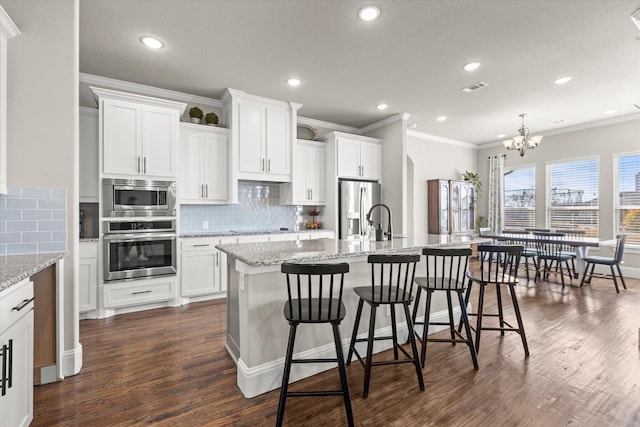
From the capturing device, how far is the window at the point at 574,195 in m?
6.17

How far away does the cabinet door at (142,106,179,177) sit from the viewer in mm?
3693

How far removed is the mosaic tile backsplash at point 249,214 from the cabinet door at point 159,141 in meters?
0.78

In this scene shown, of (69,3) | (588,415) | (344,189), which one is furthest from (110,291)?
(588,415)

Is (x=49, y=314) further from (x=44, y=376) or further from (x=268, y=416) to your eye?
(x=268, y=416)

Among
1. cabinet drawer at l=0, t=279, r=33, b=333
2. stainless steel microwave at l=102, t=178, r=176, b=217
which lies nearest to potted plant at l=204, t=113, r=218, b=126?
stainless steel microwave at l=102, t=178, r=176, b=217

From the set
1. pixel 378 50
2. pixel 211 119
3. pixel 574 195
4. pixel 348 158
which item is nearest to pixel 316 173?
pixel 348 158

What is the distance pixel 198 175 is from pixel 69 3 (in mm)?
2273

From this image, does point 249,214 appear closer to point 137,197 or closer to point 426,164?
point 137,197

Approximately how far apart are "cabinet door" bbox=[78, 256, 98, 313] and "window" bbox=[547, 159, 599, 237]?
8.26 m

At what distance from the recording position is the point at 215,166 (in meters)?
4.39

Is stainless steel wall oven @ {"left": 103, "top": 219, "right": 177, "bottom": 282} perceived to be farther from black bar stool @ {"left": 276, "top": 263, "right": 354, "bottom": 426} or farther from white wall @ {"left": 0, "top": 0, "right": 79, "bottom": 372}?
black bar stool @ {"left": 276, "top": 263, "right": 354, "bottom": 426}

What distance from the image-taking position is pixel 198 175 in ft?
14.0

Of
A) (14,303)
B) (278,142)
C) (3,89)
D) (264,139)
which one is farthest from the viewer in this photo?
(278,142)

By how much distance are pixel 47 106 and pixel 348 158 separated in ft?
13.1
